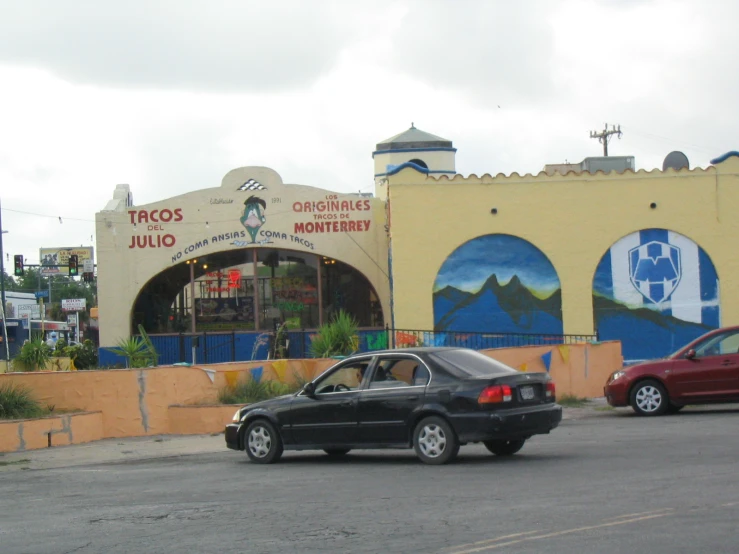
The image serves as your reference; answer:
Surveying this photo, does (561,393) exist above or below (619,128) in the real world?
below

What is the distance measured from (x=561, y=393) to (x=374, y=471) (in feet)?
30.0

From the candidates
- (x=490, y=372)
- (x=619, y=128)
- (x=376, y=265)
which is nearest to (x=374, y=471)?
(x=490, y=372)

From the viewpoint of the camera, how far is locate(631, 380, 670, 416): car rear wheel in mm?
16859

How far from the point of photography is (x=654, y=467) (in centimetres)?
1083

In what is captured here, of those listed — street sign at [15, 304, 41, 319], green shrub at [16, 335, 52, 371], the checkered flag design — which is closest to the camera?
green shrub at [16, 335, 52, 371]

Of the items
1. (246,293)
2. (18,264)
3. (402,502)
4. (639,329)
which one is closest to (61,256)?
(18,264)

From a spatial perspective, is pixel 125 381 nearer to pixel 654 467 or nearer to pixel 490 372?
pixel 490 372

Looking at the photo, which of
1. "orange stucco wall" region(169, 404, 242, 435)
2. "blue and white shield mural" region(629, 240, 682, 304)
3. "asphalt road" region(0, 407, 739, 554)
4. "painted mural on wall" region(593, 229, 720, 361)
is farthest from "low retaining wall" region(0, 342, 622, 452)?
"blue and white shield mural" region(629, 240, 682, 304)

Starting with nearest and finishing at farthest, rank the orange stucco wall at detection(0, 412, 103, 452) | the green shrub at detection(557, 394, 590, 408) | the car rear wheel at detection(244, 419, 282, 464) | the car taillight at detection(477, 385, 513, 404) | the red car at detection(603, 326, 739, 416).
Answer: the car taillight at detection(477, 385, 513, 404) < the car rear wheel at detection(244, 419, 282, 464) < the orange stucco wall at detection(0, 412, 103, 452) < the red car at detection(603, 326, 739, 416) < the green shrub at detection(557, 394, 590, 408)

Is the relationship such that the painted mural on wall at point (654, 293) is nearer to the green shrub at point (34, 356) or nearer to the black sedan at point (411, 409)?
the green shrub at point (34, 356)

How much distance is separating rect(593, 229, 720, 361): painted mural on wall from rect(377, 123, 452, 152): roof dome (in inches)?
453

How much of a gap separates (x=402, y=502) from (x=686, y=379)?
28.6ft

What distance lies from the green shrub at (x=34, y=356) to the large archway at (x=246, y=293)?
14.0ft

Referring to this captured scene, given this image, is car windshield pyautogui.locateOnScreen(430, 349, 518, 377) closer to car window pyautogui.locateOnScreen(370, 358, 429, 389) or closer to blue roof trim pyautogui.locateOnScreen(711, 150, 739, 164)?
car window pyautogui.locateOnScreen(370, 358, 429, 389)
